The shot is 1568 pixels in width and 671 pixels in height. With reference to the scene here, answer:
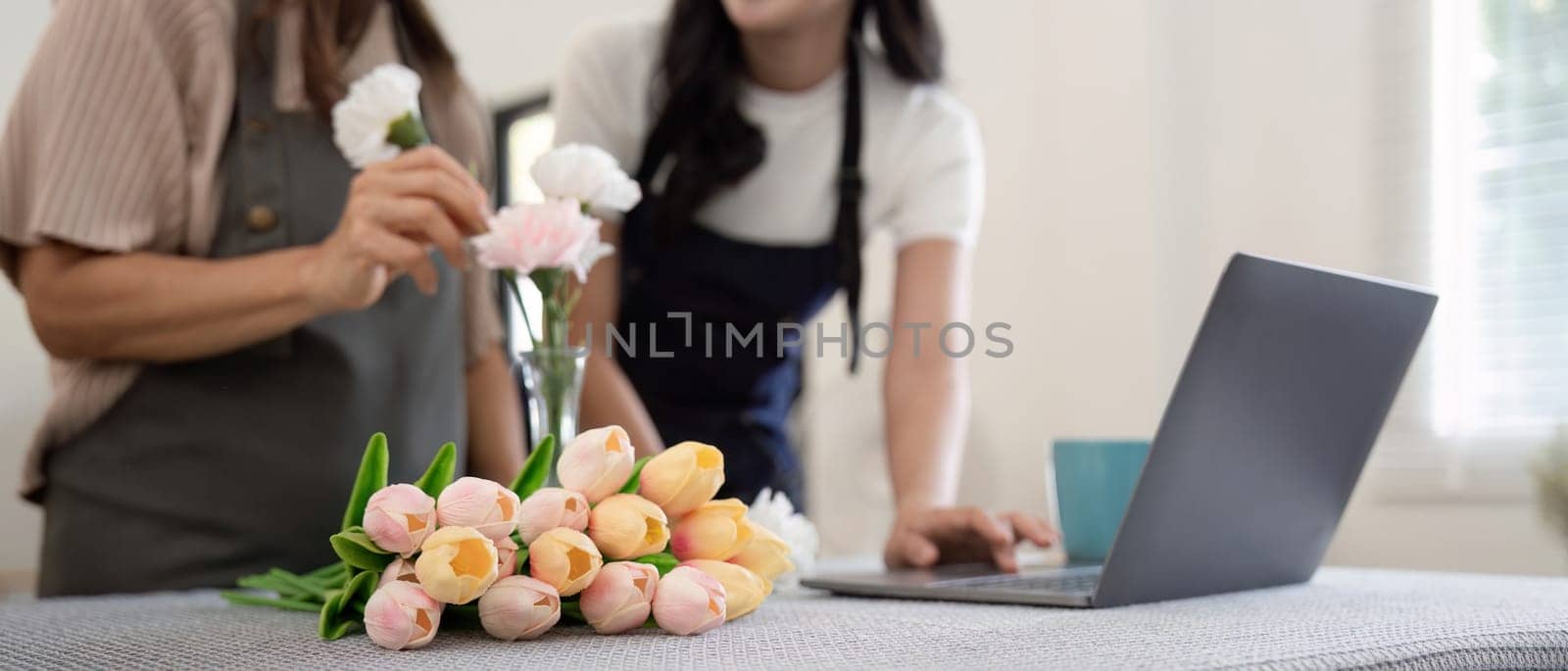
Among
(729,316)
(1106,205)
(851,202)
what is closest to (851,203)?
(851,202)

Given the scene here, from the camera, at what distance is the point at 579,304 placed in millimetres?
1317

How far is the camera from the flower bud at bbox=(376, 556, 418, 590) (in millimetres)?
517

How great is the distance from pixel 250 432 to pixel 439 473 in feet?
1.48

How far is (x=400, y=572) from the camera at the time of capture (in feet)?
1.70

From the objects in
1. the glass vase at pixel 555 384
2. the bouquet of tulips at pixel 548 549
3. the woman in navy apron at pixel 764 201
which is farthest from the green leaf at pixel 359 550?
the woman in navy apron at pixel 764 201

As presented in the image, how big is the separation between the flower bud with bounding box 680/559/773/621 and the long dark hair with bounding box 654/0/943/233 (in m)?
0.84

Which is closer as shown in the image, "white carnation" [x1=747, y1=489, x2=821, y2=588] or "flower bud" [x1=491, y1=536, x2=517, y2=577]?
"flower bud" [x1=491, y1=536, x2=517, y2=577]

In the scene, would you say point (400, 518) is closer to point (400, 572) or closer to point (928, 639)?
point (400, 572)

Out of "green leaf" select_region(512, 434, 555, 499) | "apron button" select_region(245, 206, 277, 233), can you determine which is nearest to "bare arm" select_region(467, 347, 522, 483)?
"apron button" select_region(245, 206, 277, 233)

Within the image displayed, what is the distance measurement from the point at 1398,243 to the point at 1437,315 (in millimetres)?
140

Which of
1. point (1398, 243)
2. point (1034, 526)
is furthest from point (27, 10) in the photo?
point (1398, 243)

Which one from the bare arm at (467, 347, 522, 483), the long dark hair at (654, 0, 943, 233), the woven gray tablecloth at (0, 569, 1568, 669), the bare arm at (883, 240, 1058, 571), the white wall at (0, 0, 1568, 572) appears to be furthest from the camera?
the white wall at (0, 0, 1568, 572)

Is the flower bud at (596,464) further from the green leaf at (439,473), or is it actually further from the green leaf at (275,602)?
the green leaf at (275,602)

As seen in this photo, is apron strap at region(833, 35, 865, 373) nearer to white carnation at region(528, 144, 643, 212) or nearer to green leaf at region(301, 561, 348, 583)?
white carnation at region(528, 144, 643, 212)
